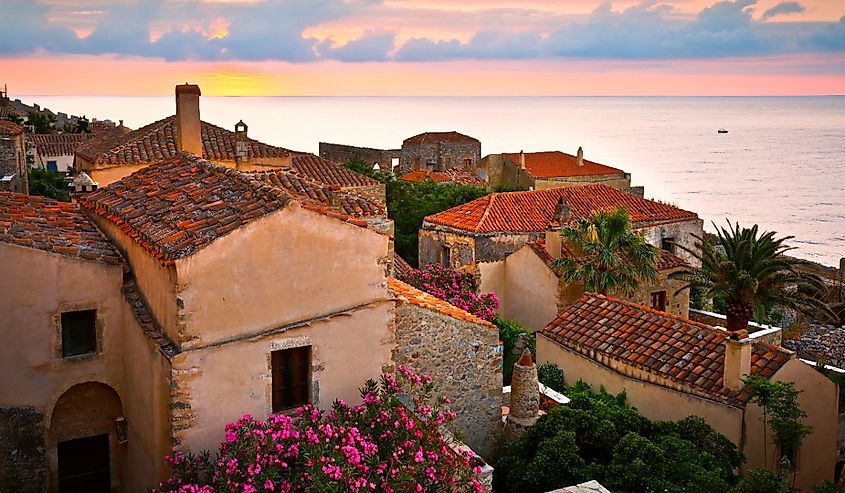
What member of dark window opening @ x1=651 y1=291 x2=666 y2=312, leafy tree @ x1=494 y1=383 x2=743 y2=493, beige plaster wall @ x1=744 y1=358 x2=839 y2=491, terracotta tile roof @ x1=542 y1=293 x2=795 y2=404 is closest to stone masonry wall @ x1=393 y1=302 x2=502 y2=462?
leafy tree @ x1=494 y1=383 x2=743 y2=493

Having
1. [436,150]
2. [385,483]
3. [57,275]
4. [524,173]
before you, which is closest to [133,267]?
[57,275]

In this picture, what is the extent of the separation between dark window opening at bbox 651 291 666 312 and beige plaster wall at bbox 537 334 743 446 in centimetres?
887

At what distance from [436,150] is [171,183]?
55564 millimetres

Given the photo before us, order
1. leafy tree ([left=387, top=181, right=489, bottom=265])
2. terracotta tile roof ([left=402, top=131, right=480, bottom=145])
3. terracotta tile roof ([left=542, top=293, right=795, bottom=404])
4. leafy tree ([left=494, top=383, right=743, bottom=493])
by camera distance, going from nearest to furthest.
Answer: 1. leafy tree ([left=494, top=383, right=743, bottom=493])
2. terracotta tile roof ([left=542, top=293, right=795, bottom=404])
3. leafy tree ([left=387, top=181, right=489, bottom=265])
4. terracotta tile roof ([left=402, top=131, right=480, bottom=145])

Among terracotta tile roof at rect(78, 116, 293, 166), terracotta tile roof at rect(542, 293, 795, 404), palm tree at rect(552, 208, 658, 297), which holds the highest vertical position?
terracotta tile roof at rect(78, 116, 293, 166)

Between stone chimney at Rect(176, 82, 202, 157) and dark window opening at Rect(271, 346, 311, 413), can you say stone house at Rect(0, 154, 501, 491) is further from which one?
stone chimney at Rect(176, 82, 202, 157)

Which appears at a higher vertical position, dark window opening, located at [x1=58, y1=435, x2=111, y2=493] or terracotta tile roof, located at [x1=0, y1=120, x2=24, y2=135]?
terracotta tile roof, located at [x1=0, y1=120, x2=24, y2=135]

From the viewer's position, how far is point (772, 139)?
185 meters

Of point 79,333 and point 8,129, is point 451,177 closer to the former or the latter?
point 8,129

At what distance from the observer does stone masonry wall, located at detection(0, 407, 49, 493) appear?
1054cm

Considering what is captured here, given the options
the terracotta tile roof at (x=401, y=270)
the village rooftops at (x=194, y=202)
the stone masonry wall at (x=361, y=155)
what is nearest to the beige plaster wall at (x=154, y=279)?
the village rooftops at (x=194, y=202)

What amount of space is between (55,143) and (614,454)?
48778 mm

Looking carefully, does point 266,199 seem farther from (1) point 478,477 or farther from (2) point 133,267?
(1) point 478,477

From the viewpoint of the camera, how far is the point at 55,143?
168 ft
